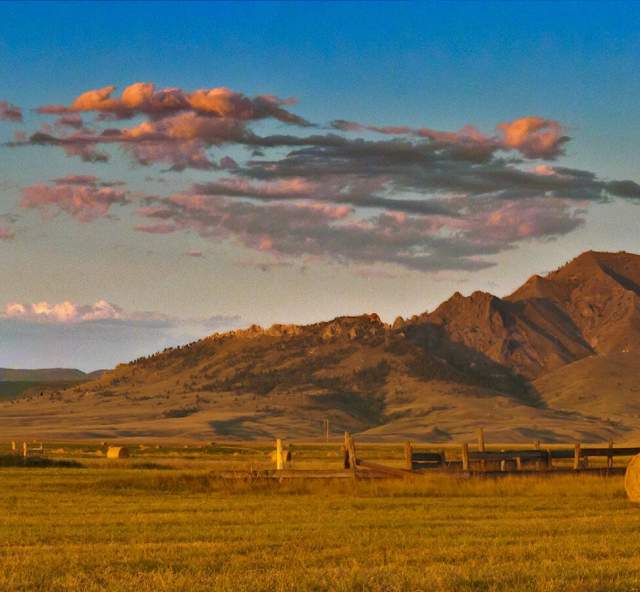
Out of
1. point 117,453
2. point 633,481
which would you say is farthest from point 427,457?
point 117,453

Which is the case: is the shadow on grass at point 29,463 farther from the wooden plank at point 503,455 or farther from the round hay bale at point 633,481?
the round hay bale at point 633,481

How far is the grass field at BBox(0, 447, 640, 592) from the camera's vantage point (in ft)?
53.2

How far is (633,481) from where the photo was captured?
32.6 metres

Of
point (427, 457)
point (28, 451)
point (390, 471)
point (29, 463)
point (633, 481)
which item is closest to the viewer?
point (633, 481)

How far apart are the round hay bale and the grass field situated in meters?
0.47

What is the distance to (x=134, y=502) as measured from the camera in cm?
3141

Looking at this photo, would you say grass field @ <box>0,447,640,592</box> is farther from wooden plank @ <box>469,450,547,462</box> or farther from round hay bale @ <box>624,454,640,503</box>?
wooden plank @ <box>469,450,547,462</box>

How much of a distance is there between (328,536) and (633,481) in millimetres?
13551

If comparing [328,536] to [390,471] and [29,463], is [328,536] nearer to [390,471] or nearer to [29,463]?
[390,471]

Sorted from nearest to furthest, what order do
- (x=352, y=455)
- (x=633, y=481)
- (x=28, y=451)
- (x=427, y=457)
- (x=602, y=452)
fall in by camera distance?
(x=633, y=481) → (x=352, y=455) → (x=427, y=457) → (x=602, y=452) → (x=28, y=451)

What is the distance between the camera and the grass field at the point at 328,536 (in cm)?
1622

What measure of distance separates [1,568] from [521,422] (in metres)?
187

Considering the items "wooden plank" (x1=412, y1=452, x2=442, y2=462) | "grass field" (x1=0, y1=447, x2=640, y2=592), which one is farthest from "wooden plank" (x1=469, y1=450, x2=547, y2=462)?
"grass field" (x1=0, y1=447, x2=640, y2=592)

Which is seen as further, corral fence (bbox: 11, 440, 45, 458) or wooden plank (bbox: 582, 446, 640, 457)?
corral fence (bbox: 11, 440, 45, 458)
